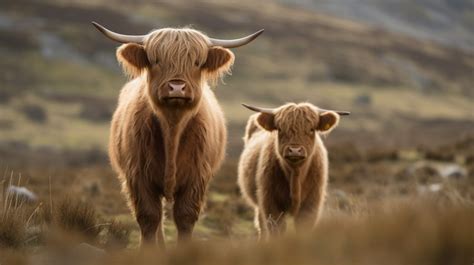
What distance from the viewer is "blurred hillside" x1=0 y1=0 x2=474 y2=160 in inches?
1417

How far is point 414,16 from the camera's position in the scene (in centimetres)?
12438

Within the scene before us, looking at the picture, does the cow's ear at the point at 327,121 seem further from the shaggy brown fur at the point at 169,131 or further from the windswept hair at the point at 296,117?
the shaggy brown fur at the point at 169,131

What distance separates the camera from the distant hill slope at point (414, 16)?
112m

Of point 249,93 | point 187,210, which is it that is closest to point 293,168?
point 187,210

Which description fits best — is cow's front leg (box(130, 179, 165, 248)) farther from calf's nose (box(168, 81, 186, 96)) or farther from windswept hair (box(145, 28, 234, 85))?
windswept hair (box(145, 28, 234, 85))

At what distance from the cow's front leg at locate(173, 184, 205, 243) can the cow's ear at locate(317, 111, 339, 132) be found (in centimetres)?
164

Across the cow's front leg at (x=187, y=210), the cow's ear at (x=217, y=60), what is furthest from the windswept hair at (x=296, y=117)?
the cow's front leg at (x=187, y=210)

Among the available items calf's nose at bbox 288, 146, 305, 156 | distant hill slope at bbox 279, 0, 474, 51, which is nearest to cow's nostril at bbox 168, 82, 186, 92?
calf's nose at bbox 288, 146, 305, 156

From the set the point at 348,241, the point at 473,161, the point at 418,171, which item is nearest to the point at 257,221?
the point at 348,241

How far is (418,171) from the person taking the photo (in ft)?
43.1

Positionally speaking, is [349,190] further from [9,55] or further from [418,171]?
[9,55]

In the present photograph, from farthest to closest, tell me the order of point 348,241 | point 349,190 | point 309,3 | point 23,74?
point 309,3 < point 23,74 < point 349,190 < point 348,241

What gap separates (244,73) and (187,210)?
5152cm

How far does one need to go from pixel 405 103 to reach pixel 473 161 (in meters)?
42.6
